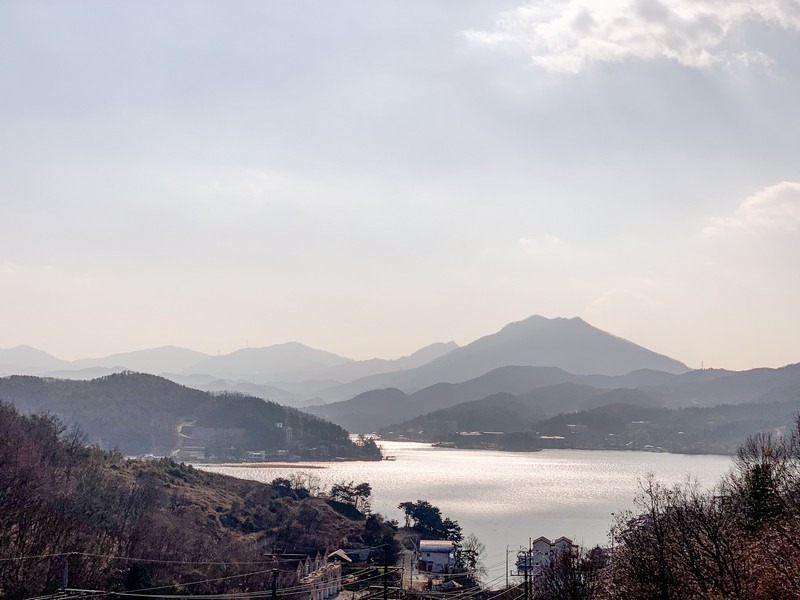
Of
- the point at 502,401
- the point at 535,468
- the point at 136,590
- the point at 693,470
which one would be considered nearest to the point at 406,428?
the point at 502,401

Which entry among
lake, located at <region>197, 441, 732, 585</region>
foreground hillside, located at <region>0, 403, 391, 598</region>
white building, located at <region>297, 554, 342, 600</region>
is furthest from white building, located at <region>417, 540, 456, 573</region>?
white building, located at <region>297, 554, 342, 600</region>

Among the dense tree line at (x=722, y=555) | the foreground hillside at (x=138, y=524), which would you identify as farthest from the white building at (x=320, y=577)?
the dense tree line at (x=722, y=555)

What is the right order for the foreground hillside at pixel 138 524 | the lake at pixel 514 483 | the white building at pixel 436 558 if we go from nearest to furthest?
the foreground hillside at pixel 138 524 → the white building at pixel 436 558 → the lake at pixel 514 483

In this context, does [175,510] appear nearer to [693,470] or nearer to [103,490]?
[103,490]

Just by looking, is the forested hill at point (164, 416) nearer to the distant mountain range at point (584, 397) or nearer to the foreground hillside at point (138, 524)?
the distant mountain range at point (584, 397)

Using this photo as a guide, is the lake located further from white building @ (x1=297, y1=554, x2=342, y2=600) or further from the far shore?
white building @ (x1=297, y1=554, x2=342, y2=600)

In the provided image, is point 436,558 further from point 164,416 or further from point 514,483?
point 164,416
